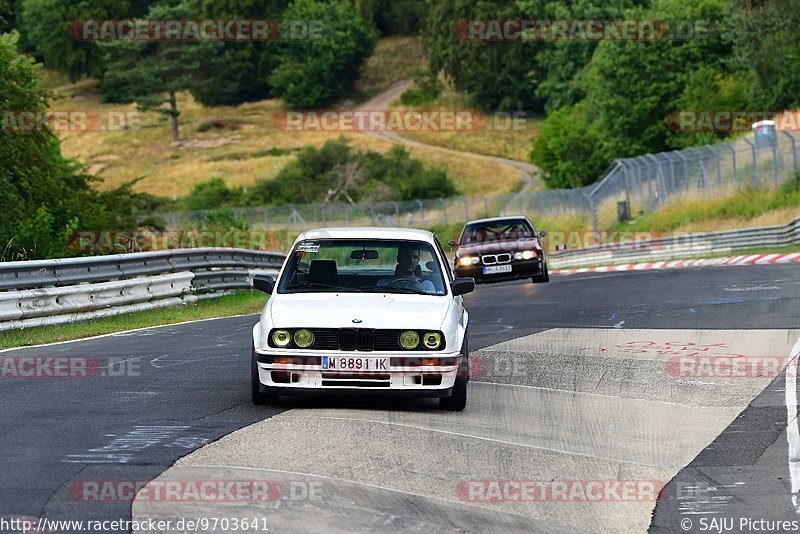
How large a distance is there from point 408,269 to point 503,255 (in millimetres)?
15861

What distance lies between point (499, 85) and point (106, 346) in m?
110

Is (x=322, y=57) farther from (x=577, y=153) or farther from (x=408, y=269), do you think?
(x=408, y=269)

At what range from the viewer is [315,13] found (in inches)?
5541

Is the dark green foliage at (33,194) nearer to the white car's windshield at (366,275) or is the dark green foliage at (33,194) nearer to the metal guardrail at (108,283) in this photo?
the metal guardrail at (108,283)

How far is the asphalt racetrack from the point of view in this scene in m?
7.14

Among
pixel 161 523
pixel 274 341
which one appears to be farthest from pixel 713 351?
pixel 161 523

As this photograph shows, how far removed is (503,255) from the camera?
89.0ft

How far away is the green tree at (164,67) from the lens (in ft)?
415

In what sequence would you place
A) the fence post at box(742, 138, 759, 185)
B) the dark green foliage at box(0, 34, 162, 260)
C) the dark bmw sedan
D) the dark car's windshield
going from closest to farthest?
the dark green foliage at box(0, 34, 162, 260), the dark bmw sedan, the dark car's windshield, the fence post at box(742, 138, 759, 185)

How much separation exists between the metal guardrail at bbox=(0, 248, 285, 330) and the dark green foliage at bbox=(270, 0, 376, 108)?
358 ft

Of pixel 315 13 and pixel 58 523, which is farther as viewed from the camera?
pixel 315 13

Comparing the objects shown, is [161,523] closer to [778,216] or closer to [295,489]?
[295,489]

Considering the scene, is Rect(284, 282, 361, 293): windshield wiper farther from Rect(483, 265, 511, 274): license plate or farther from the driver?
Rect(483, 265, 511, 274): license plate

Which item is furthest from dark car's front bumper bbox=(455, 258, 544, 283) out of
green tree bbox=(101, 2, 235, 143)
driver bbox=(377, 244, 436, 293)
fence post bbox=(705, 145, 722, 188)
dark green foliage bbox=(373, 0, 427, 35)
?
dark green foliage bbox=(373, 0, 427, 35)
